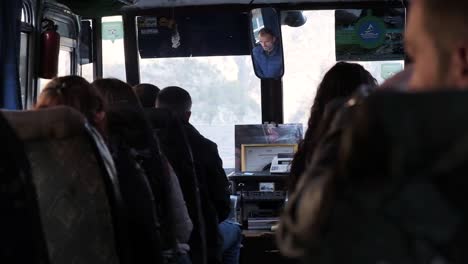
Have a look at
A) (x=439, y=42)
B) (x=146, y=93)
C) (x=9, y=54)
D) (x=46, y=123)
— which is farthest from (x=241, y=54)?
(x=439, y=42)

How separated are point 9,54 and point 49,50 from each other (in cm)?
80

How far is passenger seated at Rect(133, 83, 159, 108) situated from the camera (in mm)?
4744

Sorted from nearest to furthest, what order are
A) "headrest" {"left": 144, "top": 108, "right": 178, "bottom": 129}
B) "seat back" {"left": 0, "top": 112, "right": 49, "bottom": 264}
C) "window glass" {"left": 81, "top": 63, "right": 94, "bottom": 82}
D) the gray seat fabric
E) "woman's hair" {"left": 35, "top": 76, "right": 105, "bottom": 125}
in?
"seat back" {"left": 0, "top": 112, "right": 49, "bottom": 264} < the gray seat fabric < "woman's hair" {"left": 35, "top": 76, "right": 105, "bottom": 125} < "headrest" {"left": 144, "top": 108, "right": 178, "bottom": 129} < "window glass" {"left": 81, "top": 63, "right": 94, "bottom": 82}

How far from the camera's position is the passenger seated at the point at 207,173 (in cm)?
484

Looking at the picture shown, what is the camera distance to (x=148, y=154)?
12.0ft

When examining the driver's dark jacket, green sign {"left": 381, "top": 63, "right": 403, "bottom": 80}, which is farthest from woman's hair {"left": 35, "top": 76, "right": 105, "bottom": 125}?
green sign {"left": 381, "top": 63, "right": 403, "bottom": 80}

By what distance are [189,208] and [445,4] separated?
322 centimetres

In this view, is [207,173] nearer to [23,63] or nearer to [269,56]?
[23,63]

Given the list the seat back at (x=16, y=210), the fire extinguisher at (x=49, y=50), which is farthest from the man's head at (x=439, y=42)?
the fire extinguisher at (x=49, y=50)

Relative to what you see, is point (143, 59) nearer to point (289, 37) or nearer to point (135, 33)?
point (135, 33)

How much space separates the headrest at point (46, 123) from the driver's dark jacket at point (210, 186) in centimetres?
223

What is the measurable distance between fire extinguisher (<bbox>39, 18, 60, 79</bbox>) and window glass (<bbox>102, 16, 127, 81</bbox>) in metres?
1.54

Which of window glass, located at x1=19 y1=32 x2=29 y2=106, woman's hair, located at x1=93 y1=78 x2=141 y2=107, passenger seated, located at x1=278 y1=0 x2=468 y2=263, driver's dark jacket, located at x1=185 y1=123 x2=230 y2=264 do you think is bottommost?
driver's dark jacket, located at x1=185 y1=123 x2=230 y2=264

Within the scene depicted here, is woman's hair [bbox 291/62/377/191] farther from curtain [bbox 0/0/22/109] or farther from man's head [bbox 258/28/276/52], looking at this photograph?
man's head [bbox 258/28/276/52]
